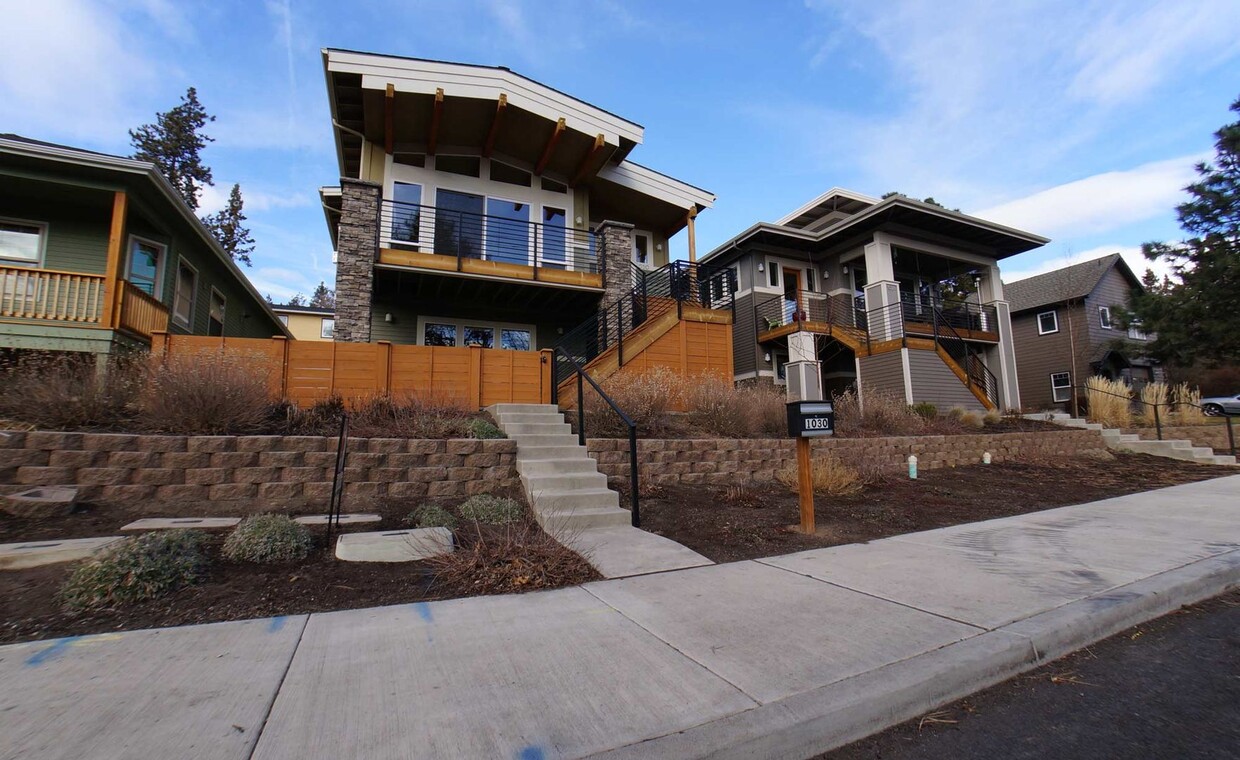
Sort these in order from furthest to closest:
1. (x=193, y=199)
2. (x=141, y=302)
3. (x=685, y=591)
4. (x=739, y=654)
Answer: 1. (x=193, y=199)
2. (x=141, y=302)
3. (x=685, y=591)
4. (x=739, y=654)

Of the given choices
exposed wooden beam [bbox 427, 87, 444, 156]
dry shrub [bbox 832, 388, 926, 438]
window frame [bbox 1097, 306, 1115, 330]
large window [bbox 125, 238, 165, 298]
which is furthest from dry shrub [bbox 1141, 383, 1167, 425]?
Result: large window [bbox 125, 238, 165, 298]

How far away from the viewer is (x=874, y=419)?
12445 millimetres

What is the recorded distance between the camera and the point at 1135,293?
26.5 metres

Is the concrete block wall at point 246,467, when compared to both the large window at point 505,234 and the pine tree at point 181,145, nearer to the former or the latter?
the large window at point 505,234

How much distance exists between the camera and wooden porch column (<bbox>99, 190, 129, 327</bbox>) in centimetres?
1029

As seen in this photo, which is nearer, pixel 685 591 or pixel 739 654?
pixel 739 654

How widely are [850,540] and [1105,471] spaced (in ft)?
32.2

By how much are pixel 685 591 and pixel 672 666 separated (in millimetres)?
1244

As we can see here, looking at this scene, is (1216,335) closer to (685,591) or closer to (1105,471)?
(1105,471)

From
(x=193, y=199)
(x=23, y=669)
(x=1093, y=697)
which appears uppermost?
(x=193, y=199)

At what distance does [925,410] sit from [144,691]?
16.0m

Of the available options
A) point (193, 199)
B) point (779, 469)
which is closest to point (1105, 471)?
point (779, 469)

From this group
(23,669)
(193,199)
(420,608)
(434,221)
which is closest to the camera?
(23,669)

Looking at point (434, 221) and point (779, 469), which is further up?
point (434, 221)
